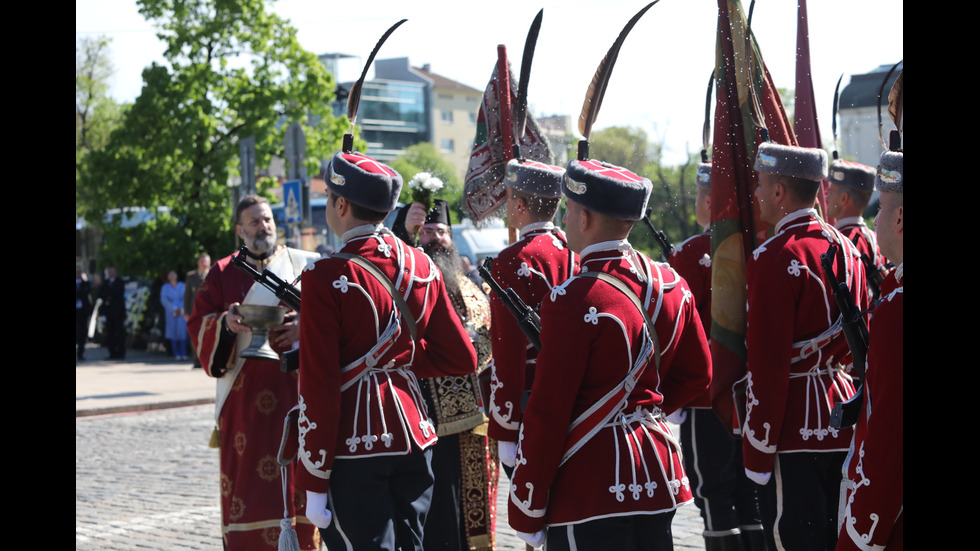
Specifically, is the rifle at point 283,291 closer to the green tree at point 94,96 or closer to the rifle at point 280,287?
the rifle at point 280,287

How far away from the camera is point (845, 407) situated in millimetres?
3146

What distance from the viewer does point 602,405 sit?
3.34m

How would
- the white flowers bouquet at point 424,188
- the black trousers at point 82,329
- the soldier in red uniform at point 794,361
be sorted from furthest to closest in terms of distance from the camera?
1. the black trousers at point 82,329
2. the white flowers bouquet at point 424,188
3. the soldier in red uniform at point 794,361

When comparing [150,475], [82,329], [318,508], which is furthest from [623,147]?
[82,329]

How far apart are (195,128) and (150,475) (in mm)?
15608

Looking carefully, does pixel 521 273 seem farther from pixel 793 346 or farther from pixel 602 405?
pixel 602 405

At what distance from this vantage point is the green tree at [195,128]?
24.0 m

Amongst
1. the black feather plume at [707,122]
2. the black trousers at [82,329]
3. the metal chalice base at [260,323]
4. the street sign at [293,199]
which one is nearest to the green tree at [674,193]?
the black feather plume at [707,122]

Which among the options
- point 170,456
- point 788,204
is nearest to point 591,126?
point 788,204

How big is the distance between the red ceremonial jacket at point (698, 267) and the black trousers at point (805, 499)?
1578 millimetres

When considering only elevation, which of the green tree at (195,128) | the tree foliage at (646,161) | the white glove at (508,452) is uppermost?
the green tree at (195,128)
